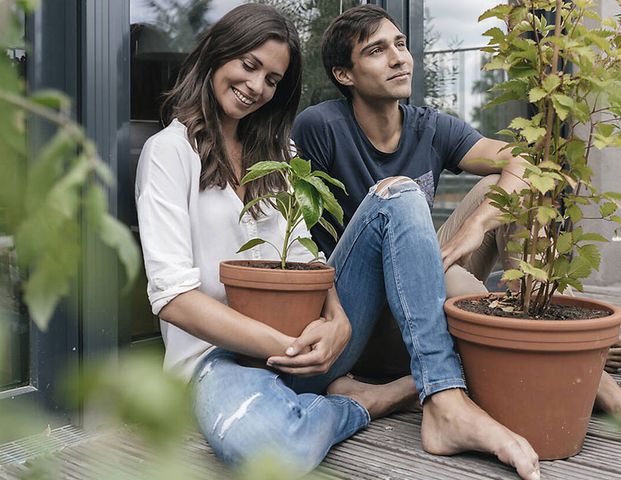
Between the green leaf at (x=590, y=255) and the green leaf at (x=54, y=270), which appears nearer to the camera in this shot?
the green leaf at (x=54, y=270)

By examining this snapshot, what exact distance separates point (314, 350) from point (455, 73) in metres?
2.29

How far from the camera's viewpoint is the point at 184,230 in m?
1.54

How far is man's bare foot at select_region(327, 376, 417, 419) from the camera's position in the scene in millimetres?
1777

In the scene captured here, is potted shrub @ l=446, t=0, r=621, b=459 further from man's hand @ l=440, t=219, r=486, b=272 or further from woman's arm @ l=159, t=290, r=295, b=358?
woman's arm @ l=159, t=290, r=295, b=358

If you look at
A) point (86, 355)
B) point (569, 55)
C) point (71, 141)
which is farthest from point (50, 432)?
point (71, 141)

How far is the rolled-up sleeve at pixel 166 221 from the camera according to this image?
1.49 m

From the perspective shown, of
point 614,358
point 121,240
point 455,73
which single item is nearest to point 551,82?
point 614,358

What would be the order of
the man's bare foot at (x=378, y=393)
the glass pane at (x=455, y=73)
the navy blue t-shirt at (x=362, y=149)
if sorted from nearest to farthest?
the man's bare foot at (x=378, y=393) → the navy blue t-shirt at (x=362, y=149) → the glass pane at (x=455, y=73)

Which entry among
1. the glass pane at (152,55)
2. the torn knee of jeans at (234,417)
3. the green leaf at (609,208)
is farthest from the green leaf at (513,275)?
the glass pane at (152,55)

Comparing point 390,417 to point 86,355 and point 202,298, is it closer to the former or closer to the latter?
point 202,298

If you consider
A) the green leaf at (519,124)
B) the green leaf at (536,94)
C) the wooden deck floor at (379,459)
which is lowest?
the wooden deck floor at (379,459)

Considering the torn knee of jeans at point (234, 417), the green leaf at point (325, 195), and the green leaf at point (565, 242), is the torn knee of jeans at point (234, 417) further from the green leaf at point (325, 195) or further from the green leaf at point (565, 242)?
the green leaf at point (565, 242)

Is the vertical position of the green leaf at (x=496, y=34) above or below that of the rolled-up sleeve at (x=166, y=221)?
above

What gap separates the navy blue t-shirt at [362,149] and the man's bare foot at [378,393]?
1.47 feet
